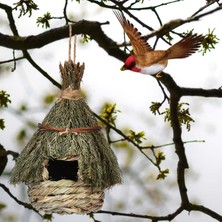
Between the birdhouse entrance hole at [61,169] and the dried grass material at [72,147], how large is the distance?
3 cm

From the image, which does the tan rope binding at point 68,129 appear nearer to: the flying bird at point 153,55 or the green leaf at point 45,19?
the flying bird at point 153,55

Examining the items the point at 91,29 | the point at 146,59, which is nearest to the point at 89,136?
the point at 146,59

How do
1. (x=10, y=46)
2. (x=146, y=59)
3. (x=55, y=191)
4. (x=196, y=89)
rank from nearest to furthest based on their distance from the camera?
(x=146, y=59), (x=55, y=191), (x=10, y=46), (x=196, y=89)

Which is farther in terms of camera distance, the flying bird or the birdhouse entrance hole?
the birdhouse entrance hole

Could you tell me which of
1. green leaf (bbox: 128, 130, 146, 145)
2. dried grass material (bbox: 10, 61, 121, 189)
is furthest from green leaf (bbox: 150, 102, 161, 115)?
dried grass material (bbox: 10, 61, 121, 189)

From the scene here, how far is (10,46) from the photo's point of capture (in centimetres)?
157

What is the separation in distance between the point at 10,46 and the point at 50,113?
0.41m

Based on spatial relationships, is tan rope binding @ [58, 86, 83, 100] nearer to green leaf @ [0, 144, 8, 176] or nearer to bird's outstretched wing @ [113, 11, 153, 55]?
bird's outstretched wing @ [113, 11, 153, 55]

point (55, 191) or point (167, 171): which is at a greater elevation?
point (167, 171)

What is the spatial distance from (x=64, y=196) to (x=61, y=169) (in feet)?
0.25

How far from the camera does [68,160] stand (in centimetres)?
115

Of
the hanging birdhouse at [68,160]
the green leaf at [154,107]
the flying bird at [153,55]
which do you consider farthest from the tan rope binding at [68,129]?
the green leaf at [154,107]

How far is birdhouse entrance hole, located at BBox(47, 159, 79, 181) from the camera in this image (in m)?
1.20

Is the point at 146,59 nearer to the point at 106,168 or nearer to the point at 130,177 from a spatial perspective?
the point at 106,168
